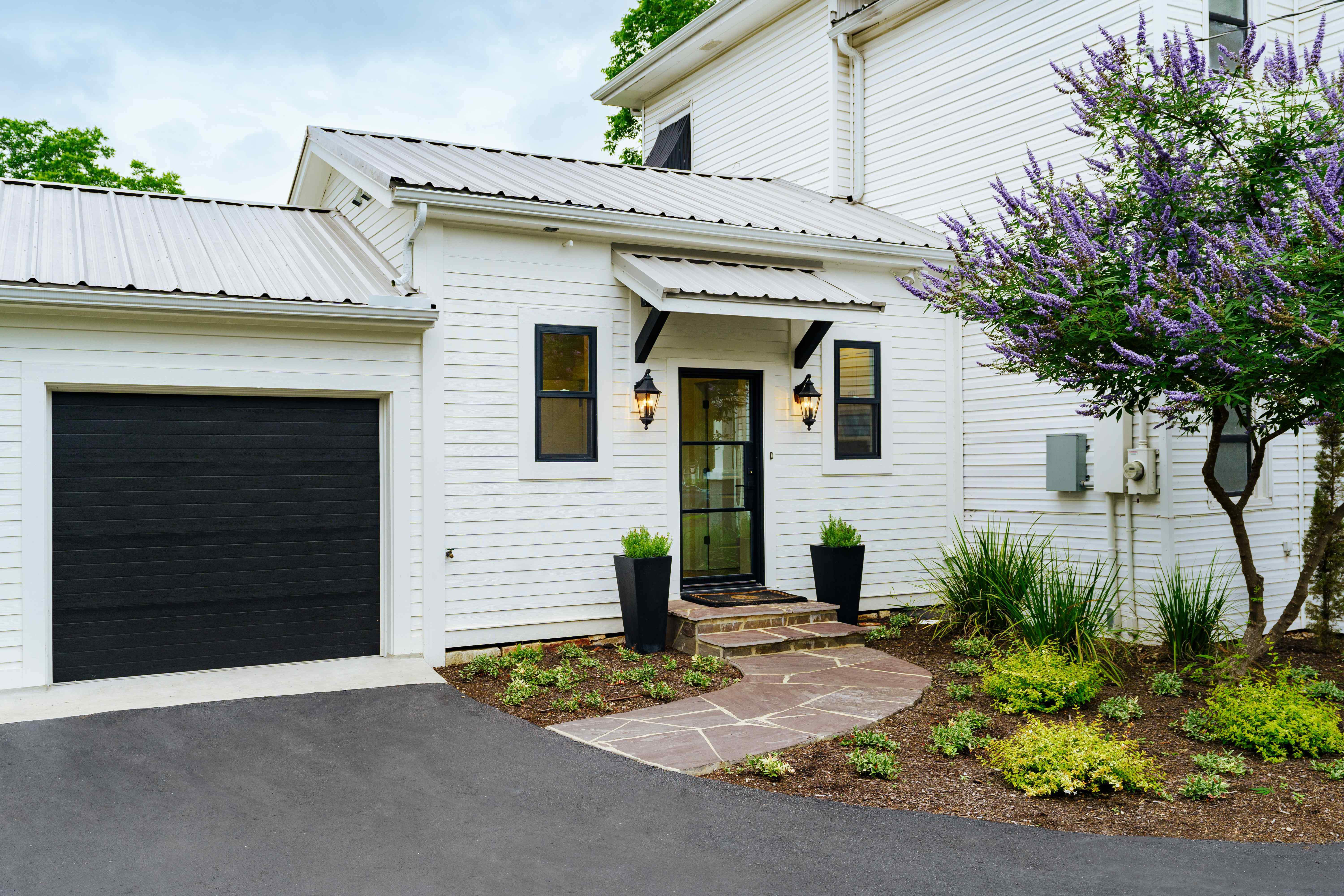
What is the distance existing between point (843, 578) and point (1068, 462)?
2.29m


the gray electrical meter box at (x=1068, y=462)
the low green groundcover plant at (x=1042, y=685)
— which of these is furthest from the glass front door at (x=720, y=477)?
the low green groundcover plant at (x=1042, y=685)

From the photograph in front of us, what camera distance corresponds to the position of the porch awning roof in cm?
754

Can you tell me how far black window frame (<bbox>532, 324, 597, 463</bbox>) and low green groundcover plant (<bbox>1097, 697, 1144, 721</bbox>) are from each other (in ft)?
13.8

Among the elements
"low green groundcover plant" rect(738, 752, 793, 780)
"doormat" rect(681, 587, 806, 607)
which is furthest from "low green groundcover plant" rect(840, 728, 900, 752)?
"doormat" rect(681, 587, 806, 607)

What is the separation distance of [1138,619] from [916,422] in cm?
271

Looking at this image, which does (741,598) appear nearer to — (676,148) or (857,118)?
(857,118)

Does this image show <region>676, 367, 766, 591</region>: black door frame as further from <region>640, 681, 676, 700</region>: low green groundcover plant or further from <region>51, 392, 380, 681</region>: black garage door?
<region>51, 392, 380, 681</region>: black garage door

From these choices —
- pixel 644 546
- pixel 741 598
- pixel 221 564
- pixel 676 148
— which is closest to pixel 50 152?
pixel 676 148

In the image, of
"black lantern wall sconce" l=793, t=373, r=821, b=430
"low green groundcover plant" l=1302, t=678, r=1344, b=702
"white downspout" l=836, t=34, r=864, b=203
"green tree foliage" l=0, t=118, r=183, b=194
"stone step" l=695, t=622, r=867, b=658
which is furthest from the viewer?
"green tree foliage" l=0, t=118, r=183, b=194

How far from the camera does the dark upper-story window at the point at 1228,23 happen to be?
8734mm

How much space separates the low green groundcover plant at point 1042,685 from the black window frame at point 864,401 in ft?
10.9

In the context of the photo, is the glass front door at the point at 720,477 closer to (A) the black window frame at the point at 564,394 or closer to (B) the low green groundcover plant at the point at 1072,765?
(A) the black window frame at the point at 564,394

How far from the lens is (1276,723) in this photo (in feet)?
16.6

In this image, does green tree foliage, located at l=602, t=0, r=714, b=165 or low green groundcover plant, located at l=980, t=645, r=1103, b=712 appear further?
green tree foliage, located at l=602, t=0, r=714, b=165
